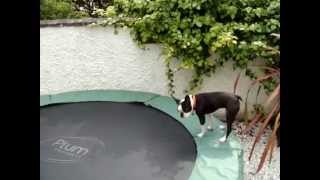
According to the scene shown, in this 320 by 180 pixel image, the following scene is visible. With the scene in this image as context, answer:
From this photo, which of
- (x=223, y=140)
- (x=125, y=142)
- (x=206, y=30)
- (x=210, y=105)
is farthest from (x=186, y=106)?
(x=206, y=30)

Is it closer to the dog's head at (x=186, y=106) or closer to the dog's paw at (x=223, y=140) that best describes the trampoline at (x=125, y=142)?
the dog's paw at (x=223, y=140)

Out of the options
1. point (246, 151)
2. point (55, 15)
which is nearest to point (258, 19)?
point (246, 151)

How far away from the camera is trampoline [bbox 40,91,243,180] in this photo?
7.63 feet

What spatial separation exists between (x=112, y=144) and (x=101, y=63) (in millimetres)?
1059

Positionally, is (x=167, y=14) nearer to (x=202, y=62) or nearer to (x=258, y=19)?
(x=202, y=62)

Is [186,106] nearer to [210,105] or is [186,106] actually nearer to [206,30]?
[210,105]

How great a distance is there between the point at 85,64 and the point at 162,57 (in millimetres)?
703

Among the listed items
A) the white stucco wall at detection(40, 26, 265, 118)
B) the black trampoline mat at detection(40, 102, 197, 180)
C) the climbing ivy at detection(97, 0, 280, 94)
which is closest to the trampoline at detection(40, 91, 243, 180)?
the black trampoline mat at detection(40, 102, 197, 180)

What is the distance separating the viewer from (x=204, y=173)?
87.0 inches

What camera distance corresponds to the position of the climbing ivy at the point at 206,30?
10.4 ft

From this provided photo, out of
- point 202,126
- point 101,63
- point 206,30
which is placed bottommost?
point 202,126

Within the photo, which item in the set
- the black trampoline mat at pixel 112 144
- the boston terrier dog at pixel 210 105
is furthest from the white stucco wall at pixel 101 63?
the boston terrier dog at pixel 210 105

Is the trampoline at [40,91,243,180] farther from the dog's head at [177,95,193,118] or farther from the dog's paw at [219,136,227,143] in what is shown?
the dog's head at [177,95,193,118]

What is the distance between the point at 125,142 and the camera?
9.12 feet
